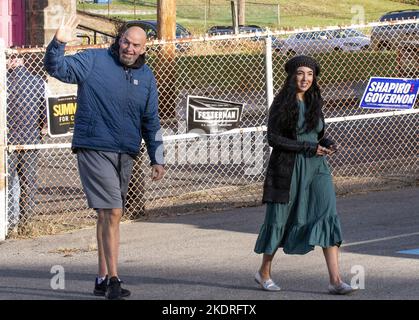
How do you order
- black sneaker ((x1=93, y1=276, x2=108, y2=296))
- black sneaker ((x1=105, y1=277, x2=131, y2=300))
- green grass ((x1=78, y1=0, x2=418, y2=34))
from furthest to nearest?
1. green grass ((x1=78, y1=0, x2=418, y2=34))
2. black sneaker ((x1=93, y1=276, x2=108, y2=296))
3. black sneaker ((x1=105, y1=277, x2=131, y2=300))

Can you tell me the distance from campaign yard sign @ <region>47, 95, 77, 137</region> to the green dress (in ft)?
12.5

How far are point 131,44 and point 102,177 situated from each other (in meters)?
0.98

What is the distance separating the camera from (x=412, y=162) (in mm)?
15289

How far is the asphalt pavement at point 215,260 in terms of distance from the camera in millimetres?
8539

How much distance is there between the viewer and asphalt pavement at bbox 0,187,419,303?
28.0ft

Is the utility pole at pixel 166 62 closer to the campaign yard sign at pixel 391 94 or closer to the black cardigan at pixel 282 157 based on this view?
the campaign yard sign at pixel 391 94

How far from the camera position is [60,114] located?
38.1 feet

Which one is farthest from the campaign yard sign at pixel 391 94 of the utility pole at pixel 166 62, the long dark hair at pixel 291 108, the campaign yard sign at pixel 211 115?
the long dark hair at pixel 291 108

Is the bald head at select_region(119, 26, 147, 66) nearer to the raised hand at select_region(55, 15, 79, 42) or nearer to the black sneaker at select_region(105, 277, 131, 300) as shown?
the raised hand at select_region(55, 15, 79, 42)

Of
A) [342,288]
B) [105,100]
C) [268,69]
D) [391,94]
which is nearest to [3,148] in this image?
[268,69]

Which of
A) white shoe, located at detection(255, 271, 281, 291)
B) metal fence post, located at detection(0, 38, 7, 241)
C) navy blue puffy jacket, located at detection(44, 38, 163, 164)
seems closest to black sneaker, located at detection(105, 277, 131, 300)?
navy blue puffy jacket, located at detection(44, 38, 163, 164)

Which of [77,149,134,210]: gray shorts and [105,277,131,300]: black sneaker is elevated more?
[77,149,134,210]: gray shorts

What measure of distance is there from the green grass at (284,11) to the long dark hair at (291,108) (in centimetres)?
5035
